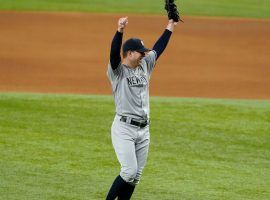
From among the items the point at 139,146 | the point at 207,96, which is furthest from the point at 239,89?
the point at 139,146

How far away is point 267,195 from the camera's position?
393 inches

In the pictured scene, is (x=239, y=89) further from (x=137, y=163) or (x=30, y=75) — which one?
(x=137, y=163)

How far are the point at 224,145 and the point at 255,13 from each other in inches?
571

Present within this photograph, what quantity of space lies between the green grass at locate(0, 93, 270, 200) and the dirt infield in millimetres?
1781

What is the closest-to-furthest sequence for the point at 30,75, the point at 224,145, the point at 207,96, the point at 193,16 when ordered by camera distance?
the point at 224,145 < the point at 207,96 < the point at 30,75 < the point at 193,16

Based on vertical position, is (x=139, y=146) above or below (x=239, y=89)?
above

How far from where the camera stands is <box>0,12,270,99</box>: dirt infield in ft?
58.5

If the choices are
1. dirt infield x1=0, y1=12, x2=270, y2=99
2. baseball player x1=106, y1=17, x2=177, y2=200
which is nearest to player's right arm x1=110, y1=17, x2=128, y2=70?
baseball player x1=106, y1=17, x2=177, y2=200

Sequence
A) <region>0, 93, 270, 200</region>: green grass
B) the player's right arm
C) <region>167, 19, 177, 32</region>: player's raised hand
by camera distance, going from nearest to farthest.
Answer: the player's right arm < <region>167, 19, 177, 32</region>: player's raised hand < <region>0, 93, 270, 200</region>: green grass

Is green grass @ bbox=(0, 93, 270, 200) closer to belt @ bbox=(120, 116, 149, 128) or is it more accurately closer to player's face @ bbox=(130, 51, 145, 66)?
belt @ bbox=(120, 116, 149, 128)

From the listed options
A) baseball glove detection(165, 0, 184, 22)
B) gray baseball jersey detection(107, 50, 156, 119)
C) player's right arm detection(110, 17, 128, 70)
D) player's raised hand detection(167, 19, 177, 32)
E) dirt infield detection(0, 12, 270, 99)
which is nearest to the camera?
player's right arm detection(110, 17, 128, 70)

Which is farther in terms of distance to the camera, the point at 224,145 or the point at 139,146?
the point at 224,145

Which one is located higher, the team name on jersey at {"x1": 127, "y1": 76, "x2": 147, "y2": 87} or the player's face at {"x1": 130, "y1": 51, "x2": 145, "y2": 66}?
the player's face at {"x1": 130, "y1": 51, "x2": 145, "y2": 66}

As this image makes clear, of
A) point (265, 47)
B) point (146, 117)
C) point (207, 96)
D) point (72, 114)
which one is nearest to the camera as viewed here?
point (146, 117)
